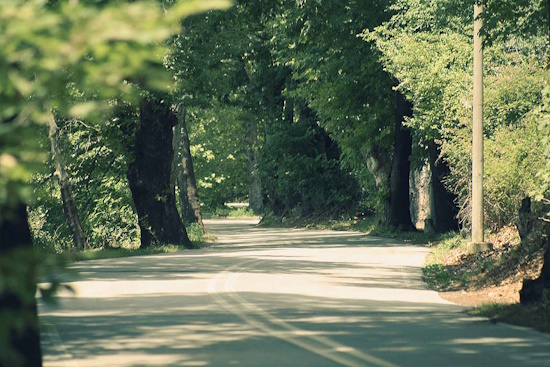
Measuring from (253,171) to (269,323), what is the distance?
6912cm

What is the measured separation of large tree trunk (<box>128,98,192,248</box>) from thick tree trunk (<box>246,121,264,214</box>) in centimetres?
3990

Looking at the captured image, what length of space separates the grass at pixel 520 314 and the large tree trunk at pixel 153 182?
1914 cm

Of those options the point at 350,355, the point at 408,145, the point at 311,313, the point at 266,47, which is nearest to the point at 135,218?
the point at 408,145

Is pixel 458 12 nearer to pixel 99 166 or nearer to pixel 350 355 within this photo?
pixel 99 166

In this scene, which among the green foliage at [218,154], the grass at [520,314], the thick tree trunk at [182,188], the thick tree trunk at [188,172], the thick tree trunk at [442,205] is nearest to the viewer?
the grass at [520,314]

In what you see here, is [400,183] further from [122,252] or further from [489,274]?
[489,274]

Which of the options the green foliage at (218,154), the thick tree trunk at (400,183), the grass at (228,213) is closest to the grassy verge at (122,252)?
the thick tree trunk at (400,183)

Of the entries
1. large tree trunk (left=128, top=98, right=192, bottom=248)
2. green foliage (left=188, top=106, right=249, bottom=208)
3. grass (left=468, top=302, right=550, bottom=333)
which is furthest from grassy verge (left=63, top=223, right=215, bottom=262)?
green foliage (left=188, top=106, right=249, bottom=208)

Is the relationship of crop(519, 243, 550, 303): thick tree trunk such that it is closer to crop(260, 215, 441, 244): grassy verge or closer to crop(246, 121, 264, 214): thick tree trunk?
crop(260, 215, 441, 244): grassy verge

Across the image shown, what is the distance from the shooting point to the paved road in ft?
35.2

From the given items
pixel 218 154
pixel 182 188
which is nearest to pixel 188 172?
pixel 182 188

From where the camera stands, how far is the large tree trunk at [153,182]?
33.1 m

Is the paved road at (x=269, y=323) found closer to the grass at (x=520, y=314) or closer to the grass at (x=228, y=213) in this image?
the grass at (x=520, y=314)

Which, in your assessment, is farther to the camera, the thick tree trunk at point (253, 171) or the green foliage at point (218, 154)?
the green foliage at point (218, 154)
